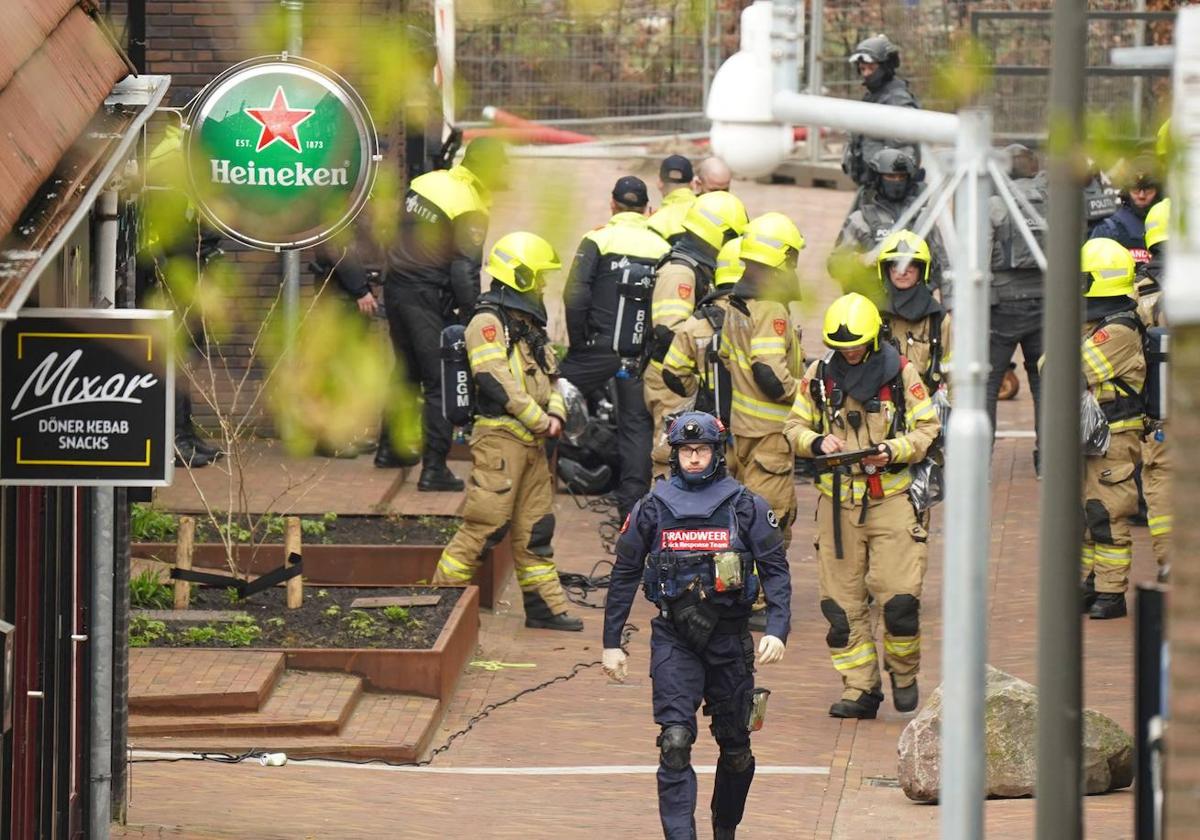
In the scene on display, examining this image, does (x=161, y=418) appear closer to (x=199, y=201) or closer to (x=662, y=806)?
(x=199, y=201)

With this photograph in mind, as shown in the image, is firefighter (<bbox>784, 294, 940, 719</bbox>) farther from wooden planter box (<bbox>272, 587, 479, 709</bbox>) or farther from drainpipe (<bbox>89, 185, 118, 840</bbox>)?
drainpipe (<bbox>89, 185, 118, 840</bbox>)

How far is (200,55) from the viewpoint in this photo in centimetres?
1731

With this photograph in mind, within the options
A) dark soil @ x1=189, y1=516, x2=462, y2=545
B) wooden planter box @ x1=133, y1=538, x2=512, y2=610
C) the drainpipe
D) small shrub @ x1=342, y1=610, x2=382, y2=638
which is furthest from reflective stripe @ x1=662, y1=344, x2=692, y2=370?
the drainpipe

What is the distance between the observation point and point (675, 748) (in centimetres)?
977

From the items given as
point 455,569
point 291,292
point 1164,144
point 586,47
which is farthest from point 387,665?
point 1164,144

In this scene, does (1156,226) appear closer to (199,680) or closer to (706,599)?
(706,599)

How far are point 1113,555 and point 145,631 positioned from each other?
545 cm

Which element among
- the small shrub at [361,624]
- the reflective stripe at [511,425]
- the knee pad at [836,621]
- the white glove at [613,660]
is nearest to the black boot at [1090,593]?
the knee pad at [836,621]

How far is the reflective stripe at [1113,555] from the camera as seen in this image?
13.7 m

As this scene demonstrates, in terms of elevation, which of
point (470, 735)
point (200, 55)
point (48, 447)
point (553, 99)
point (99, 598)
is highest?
point (200, 55)

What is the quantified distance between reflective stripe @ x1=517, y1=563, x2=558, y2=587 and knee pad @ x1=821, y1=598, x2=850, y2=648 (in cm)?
234

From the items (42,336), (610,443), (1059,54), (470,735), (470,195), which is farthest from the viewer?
(610,443)

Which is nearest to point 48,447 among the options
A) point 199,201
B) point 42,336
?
point 42,336

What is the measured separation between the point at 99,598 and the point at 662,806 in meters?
2.45
